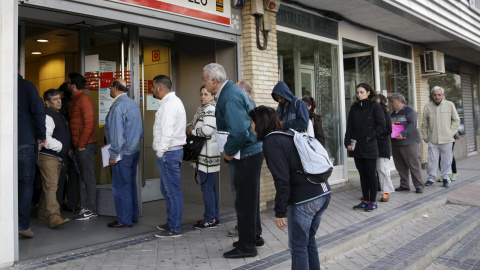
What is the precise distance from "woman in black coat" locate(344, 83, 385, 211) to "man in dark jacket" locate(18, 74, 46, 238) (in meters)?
4.46

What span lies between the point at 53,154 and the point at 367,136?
4.54 metres

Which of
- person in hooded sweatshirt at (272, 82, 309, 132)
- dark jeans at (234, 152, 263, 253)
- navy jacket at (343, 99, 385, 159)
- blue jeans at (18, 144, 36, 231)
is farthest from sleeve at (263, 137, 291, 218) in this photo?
navy jacket at (343, 99, 385, 159)

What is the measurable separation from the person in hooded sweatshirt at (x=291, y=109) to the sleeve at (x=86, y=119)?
2751mm

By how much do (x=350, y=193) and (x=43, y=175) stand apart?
5591 millimetres

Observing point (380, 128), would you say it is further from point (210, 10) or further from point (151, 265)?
point (151, 265)

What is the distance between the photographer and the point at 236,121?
428 cm

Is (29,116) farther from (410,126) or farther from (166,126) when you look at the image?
(410,126)

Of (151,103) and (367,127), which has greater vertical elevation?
(151,103)

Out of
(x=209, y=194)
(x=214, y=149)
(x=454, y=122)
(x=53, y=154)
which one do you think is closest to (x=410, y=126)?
(x=454, y=122)

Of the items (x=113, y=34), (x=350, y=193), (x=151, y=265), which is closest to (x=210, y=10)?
(x=113, y=34)

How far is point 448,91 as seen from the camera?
16.7m
